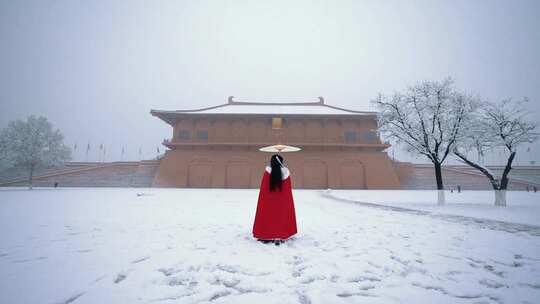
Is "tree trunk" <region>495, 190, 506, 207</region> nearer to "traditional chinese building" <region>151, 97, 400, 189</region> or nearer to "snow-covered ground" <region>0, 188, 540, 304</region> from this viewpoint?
"snow-covered ground" <region>0, 188, 540, 304</region>

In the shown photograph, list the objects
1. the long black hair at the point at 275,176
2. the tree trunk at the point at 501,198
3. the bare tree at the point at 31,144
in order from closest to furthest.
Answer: the long black hair at the point at 275,176, the tree trunk at the point at 501,198, the bare tree at the point at 31,144

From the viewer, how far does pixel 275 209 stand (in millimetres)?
3500

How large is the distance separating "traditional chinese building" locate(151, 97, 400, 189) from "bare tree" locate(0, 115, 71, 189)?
8.19 metres

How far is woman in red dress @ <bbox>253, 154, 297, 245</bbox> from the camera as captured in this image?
344 cm

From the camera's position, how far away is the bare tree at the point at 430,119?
9.12 m

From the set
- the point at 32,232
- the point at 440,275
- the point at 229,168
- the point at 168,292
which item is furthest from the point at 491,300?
the point at 229,168

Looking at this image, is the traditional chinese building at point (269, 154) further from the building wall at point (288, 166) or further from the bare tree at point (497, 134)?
the bare tree at point (497, 134)

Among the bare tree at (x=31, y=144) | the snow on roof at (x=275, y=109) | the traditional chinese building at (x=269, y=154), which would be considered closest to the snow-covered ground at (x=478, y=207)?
the traditional chinese building at (x=269, y=154)

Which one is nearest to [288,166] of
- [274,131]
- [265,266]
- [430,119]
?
[274,131]

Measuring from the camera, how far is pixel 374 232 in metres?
4.18

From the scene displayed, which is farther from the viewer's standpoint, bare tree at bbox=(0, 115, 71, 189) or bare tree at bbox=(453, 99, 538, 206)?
bare tree at bbox=(0, 115, 71, 189)

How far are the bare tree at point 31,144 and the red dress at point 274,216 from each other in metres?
23.6

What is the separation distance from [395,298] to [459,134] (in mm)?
9823

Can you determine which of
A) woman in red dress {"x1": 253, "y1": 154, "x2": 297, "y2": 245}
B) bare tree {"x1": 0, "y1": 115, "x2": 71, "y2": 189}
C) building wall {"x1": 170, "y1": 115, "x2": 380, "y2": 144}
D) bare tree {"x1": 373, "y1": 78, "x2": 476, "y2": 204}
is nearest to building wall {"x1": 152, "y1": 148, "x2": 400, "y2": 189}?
building wall {"x1": 170, "y1": 115, "x2": 380, "y2": 144}
